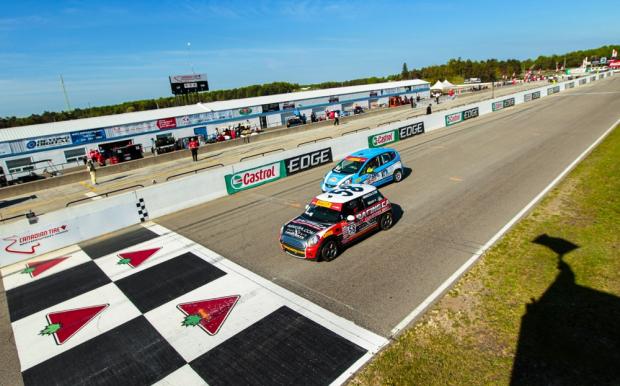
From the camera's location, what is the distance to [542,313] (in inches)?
269

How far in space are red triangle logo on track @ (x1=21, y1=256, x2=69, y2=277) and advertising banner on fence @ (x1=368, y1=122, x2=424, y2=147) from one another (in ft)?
70.3

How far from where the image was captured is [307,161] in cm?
2245

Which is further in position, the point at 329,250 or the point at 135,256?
the point at 135,256

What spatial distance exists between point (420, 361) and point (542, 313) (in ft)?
9.16

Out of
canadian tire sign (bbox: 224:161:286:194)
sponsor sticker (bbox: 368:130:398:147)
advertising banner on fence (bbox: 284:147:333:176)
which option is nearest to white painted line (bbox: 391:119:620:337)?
canadian tire sign (bbox: 224:161:286:194)

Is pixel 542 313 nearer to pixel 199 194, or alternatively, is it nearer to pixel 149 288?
pixel 149 288

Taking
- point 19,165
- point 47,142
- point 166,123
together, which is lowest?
point 19,165

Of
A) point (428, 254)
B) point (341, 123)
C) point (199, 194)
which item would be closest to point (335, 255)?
point (428, 254)

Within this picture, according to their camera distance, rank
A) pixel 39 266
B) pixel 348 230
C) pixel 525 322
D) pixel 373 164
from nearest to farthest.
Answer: pixel 525 322 → pixel 348 230 → pixel 39 266 → pixel 373 164

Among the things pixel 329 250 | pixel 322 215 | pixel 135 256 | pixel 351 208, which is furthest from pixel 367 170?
pixel 135 256

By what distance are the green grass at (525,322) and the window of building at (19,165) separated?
117ft

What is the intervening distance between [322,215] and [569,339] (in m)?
6.27

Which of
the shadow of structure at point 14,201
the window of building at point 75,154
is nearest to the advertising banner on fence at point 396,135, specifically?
the shadow of structure at point 14,201

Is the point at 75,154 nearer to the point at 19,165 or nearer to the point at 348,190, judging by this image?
the point at 19,165
